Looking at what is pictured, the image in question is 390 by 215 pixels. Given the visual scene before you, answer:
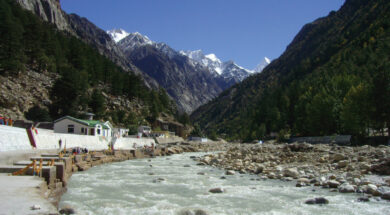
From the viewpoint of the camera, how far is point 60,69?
275 ft

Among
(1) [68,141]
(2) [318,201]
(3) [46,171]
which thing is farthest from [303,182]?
(1) [68,141]

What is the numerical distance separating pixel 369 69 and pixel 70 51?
99.4m

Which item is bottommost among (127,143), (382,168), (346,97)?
(382,168)

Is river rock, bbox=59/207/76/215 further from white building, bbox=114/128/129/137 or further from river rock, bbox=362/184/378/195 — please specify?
white building, bbox=114/128/129/137

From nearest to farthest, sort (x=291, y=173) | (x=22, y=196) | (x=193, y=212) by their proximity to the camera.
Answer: (x=22, y=196) → (x=193, y=212) → (x=291, y=173)

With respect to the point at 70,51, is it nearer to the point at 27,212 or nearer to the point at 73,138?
the point at 73,138

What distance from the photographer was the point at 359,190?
45.9ft

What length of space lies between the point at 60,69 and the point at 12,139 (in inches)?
2728

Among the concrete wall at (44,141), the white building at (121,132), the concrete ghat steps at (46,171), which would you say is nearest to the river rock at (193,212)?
the concrete ghat steps at (46,171)

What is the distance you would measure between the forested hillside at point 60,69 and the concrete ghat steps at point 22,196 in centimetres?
5492

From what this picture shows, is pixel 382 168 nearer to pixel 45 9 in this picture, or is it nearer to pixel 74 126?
pixel 74 126

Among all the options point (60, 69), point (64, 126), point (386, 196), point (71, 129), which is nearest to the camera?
point (386, 196)

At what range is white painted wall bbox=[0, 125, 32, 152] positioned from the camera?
19.6 meters

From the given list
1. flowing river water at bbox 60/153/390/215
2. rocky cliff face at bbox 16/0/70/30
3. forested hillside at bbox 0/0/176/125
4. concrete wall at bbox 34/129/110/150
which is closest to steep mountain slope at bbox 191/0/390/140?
flowing river water at bbox 60/153/390/215
